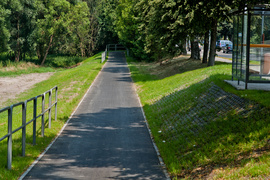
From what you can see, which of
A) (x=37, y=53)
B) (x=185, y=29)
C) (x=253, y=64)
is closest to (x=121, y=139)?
(x=253, y=64)

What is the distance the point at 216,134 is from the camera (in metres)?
8.77

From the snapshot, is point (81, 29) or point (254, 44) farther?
point (81, 29)

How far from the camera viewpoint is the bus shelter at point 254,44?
12.1 meters

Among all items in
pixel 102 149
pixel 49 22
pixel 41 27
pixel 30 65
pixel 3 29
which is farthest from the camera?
pixel 49 22

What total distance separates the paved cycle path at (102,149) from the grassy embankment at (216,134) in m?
0.54

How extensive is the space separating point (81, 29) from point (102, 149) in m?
58.5

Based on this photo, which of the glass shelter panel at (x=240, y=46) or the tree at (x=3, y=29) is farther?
the tree at (x=3, y=29)

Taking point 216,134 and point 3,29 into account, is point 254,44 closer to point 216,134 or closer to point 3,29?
point 216,134

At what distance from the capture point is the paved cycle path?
7.42m

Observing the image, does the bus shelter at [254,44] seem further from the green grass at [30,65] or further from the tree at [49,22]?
the tree at [49,22]

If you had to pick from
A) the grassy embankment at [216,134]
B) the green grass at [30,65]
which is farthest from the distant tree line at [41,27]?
the grassy embankment at [216,134]

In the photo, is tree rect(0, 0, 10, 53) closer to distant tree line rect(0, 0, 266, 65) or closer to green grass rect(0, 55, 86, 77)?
distant tree line rect(0, 0, 266, 65)

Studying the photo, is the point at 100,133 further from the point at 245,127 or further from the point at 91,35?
the point at 91,35

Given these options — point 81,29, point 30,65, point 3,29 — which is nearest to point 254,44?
point 3,29
